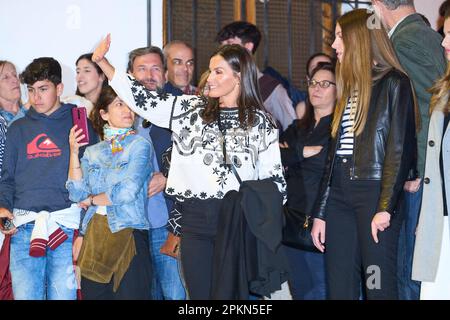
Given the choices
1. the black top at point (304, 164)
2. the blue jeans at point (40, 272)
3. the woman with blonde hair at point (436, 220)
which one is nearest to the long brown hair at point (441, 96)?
the woman with blonde hair at point (436, 220)

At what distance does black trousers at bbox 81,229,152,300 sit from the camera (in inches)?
155

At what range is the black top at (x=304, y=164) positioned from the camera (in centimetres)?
444

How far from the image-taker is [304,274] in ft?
15.1

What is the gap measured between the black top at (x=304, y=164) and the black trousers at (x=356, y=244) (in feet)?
2.30

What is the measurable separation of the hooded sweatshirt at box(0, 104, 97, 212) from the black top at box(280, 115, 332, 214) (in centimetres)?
115

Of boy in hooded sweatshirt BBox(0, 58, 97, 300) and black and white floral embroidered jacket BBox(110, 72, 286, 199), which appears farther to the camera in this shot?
boy in hooded sweatshirt BBox(0, 58, 97, 300)

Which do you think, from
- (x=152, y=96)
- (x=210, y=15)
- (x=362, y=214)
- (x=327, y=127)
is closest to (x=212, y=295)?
(x=362, y=214)

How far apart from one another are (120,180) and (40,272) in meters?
0.74

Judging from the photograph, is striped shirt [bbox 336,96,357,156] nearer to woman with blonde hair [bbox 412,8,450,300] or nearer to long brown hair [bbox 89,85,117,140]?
woman with blonde hair [bbox 412,8,450,300]

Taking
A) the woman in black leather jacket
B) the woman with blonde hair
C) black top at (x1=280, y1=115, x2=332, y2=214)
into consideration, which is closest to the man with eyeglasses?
black top at (x1=280, y1=115, x2=332, y2=214)

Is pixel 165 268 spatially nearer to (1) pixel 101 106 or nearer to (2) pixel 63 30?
(1) pixel 101 106

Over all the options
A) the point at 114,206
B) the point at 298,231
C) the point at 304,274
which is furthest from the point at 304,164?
the point at 114,206

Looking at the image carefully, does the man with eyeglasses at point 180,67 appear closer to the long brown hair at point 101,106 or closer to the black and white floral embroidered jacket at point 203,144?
the long brown hair at point 101,106

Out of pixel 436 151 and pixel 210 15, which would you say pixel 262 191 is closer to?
pixel 436 151
